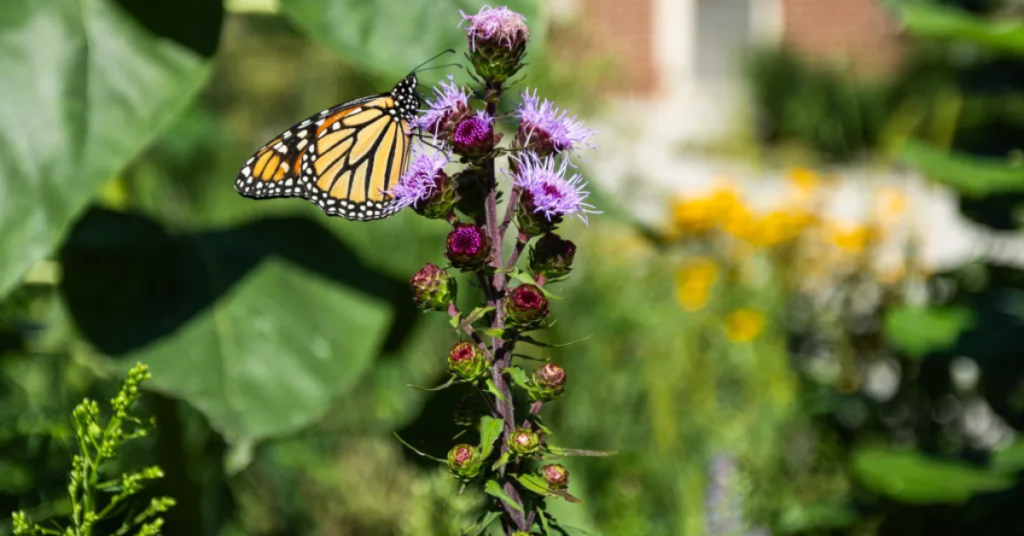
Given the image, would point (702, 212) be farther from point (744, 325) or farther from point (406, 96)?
point (406, 96)

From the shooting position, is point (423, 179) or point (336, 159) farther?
point (336, 159)

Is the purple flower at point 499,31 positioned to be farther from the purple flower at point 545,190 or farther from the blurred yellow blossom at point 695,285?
the blurred yellow blossom at point 695,285

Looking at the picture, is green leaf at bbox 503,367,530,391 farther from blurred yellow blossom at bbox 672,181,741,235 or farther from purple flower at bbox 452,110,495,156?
blurred yellow blossom at bbox 672,181,741,235

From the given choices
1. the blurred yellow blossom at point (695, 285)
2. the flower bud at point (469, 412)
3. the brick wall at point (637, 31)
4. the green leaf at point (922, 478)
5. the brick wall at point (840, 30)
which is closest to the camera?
the flower bud at point (469, 412)

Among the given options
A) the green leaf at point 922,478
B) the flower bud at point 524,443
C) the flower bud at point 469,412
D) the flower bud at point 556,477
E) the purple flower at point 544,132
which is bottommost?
the green leaf at point 922,478

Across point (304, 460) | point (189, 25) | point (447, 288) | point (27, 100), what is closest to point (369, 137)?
point (189, 25)

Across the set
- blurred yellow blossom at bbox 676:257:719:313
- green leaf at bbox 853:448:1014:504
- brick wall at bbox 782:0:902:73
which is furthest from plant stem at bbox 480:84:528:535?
brick wall at bbox 782:0:902:73

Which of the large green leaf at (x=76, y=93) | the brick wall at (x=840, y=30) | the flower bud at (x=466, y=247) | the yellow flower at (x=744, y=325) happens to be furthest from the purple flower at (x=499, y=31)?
the brick wall at (x=840, y=30)

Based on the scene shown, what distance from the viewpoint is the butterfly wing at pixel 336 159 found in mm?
1298

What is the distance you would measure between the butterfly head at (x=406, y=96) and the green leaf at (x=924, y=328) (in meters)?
1.09

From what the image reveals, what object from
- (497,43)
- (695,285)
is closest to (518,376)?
(497,43)

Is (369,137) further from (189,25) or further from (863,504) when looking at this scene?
(863,504)

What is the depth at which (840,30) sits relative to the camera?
13.5m

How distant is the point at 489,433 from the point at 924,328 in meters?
1.38
